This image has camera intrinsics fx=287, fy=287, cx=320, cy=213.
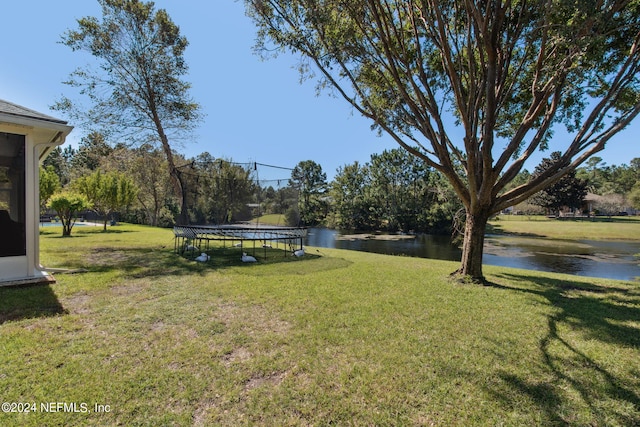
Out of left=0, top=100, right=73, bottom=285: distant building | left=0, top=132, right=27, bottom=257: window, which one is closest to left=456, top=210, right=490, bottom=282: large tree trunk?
left=0, top=100, right=73, bottom=285: distant building

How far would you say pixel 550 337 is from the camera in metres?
3.18

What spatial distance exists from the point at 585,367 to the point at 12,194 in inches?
286

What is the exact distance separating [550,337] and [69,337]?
500 cm

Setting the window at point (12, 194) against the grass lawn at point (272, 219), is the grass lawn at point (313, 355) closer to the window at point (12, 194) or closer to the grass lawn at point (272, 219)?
the window at point (12, 194)

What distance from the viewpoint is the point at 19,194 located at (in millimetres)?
4227

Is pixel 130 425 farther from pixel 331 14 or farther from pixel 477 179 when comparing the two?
pixel 331 14

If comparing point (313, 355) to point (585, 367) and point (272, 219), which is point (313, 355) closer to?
point (585, 367)

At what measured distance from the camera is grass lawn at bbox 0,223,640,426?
1933mm

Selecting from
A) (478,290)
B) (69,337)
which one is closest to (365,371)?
(69,337)

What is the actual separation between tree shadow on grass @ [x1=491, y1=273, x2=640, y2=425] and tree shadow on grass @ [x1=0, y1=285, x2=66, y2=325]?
4.87 metres

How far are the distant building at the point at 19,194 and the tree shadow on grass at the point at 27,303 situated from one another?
0.75ft

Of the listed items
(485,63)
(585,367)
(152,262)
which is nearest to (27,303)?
(152,262)

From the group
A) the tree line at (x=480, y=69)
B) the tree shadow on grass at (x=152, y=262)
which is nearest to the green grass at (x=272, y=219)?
the tree shadow on grass at (x=152, y=262)

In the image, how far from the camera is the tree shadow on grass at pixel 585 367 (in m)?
2.02
